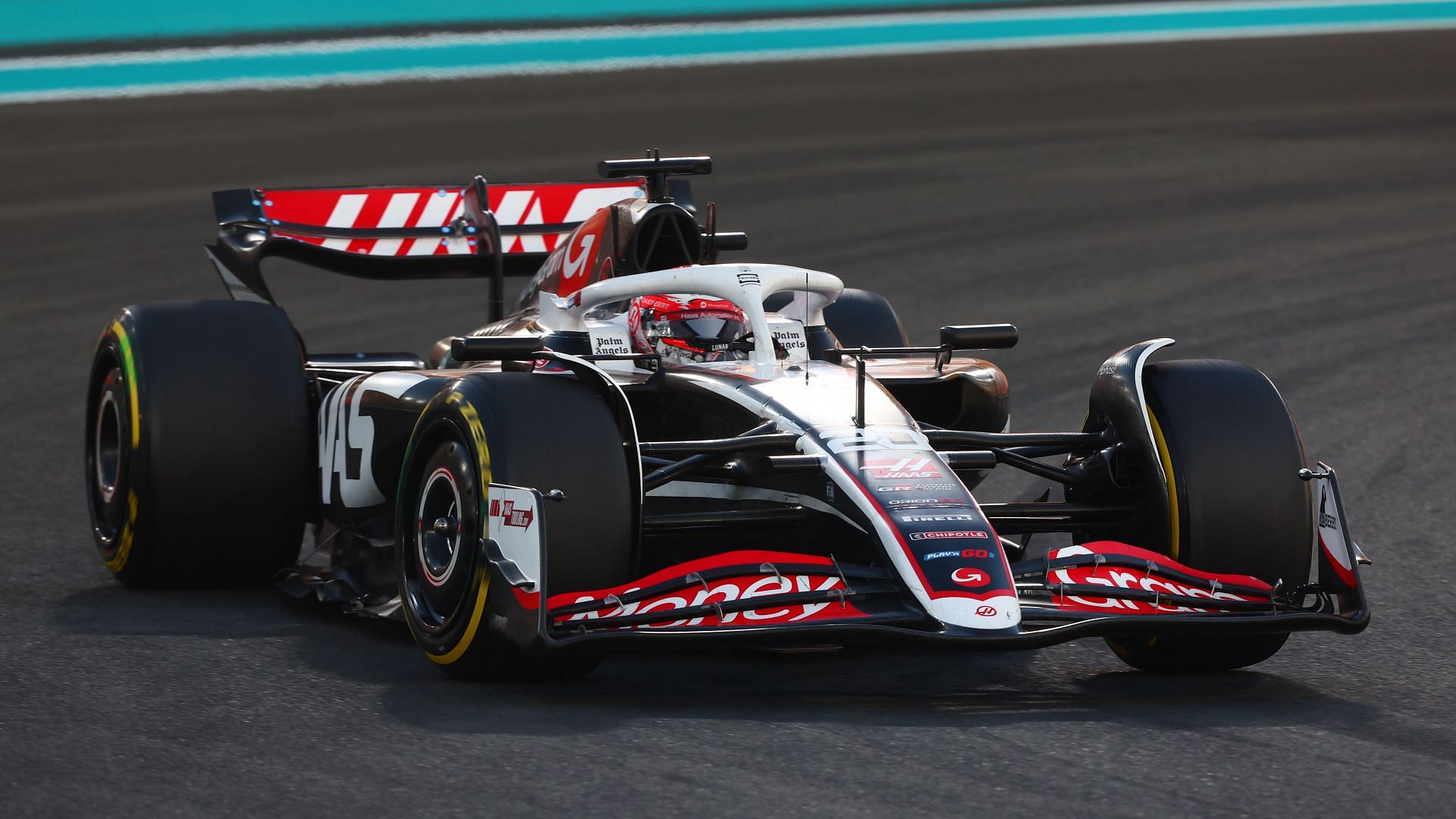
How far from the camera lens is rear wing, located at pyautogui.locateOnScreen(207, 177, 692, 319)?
876cm

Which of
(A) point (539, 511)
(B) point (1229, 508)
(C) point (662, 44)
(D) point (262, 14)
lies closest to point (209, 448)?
(A) point (539, 511)

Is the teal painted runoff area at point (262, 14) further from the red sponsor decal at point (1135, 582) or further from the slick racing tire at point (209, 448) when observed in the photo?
the red sponsor decal at point (1135, 582)

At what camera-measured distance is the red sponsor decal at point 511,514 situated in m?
5.39

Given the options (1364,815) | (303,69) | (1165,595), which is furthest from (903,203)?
(1364,815)

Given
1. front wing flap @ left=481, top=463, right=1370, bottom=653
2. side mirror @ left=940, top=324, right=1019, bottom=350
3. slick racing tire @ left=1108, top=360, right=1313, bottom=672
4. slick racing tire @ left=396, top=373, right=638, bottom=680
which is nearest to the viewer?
front wing flap @ left=481, top=463, right=1370, bottom=653

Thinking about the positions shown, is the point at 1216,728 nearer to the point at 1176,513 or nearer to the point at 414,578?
the point at 1176,513

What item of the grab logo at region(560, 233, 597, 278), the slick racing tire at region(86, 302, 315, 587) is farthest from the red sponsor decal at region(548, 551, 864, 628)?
the grab logo at region(560, 233, 597, 278)

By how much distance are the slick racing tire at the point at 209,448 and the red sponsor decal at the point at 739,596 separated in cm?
224

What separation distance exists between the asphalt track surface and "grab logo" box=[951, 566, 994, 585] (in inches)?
14.1

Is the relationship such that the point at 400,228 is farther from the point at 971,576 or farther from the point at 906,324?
the point at 906,324

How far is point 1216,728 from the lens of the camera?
16.9 feet

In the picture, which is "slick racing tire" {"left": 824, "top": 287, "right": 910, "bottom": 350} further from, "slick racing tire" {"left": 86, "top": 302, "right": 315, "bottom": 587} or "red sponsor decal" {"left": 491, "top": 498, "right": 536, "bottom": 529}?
"red sponsor decal" {"left": 491, "top": 498, "right": 536, "bottom": 529}

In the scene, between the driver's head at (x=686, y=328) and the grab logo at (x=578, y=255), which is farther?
the grab logo at (x=578, y=255)

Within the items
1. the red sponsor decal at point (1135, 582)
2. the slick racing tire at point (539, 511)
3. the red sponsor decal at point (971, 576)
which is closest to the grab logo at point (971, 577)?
the red sponsor decal at point (971, 576)
